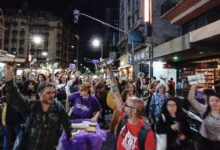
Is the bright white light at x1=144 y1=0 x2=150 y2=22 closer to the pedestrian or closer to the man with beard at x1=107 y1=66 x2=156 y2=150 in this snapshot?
the pedestrian

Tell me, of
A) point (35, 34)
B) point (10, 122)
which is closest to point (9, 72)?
point (10, 122)

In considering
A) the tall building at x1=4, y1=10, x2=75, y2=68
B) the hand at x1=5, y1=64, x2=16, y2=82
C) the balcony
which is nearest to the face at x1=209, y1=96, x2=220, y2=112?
the hand at x1=5, y1=64, x2=16, y2=82

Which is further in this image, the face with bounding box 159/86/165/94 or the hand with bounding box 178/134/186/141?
the face with bounding box 159/86/165/94

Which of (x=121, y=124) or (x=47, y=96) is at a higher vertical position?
(x=47, y=96)

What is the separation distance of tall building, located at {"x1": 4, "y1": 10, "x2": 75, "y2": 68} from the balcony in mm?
60510

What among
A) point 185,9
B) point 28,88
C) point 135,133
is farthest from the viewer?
point 185,9

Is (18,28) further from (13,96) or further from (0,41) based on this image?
(13,96)

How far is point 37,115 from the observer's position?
8.92 feet

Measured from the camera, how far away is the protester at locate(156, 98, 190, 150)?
303 centimetres

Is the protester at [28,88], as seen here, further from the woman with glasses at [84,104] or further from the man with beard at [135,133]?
the man with beard at [135,133]

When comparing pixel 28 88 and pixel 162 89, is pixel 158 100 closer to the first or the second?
pixel 162 89

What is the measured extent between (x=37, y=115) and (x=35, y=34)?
84.7 m

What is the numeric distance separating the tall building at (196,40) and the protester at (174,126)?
8.04 metres

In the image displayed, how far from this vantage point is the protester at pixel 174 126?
3.03m
